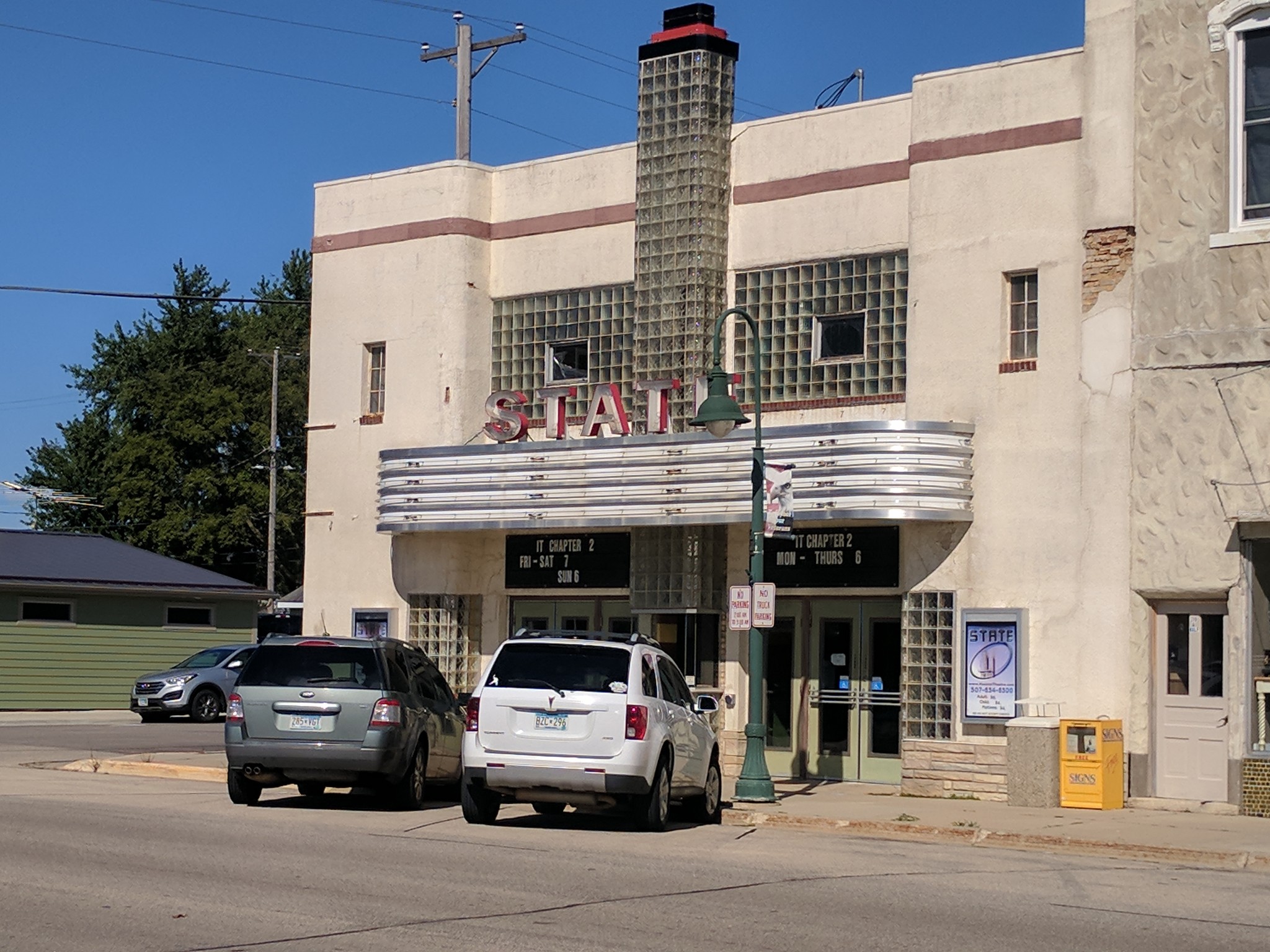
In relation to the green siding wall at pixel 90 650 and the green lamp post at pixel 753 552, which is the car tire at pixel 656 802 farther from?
the green siding wall at pixel 90 650

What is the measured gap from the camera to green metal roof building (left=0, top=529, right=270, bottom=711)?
41.4 m

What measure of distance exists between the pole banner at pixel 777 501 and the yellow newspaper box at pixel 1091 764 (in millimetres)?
3900

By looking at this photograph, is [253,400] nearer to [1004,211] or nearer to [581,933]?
[1004,211]

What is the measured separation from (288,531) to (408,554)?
49.0m

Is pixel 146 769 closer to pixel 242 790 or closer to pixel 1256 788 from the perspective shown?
pixel 242 790

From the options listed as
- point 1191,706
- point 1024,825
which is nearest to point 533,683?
point 1024,825

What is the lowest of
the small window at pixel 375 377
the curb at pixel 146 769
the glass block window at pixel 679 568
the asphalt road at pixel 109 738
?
the asphalt road at pixel 109 738

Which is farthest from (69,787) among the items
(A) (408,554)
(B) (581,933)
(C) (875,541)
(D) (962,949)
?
(D) (962,949)

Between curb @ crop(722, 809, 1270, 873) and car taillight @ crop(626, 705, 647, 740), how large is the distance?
9.22 ft

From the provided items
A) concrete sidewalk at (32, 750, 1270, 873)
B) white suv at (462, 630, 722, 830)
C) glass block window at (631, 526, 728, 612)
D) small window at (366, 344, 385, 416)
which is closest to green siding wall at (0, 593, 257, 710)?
small window at (366, 344, 385, 416)

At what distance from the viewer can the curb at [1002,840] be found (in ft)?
53.5

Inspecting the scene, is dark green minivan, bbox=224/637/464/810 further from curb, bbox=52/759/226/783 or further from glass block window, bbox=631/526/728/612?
glass block window, bbox=631/526/728/612

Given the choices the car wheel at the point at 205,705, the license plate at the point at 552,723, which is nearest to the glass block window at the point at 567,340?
the license plate at the point at 552,723

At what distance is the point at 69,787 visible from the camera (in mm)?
21078
